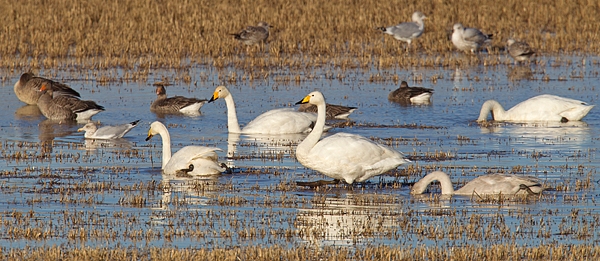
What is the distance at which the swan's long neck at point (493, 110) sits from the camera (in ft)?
57.9

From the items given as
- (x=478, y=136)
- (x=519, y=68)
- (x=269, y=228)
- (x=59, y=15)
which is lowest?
(x=269, y=228)

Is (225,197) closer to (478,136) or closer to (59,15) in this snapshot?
(478,136)

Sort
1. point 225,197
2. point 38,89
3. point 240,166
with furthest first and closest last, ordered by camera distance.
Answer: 1. point 38,89
2. point 240,166
3. point 225,197

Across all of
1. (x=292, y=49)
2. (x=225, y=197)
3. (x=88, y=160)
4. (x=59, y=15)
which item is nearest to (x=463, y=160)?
(x=225, y=197)

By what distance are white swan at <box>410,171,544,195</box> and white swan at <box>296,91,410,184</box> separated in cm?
58

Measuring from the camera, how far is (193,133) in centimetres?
1631

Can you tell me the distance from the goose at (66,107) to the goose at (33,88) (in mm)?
941

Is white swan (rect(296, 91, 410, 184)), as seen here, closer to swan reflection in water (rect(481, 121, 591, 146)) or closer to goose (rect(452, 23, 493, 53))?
swan reflection in water (rect(481, 121, 591, 146))

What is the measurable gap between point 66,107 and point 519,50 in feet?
40.1

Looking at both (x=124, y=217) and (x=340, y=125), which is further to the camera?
(x=340, y=125)

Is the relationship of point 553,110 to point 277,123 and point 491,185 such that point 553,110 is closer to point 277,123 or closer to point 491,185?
point 277,123

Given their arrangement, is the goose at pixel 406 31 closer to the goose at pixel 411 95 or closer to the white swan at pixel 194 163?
the goose at pixel 411 95

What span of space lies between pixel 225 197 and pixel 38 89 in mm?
11021

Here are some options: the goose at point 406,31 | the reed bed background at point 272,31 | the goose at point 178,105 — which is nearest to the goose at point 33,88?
the goose at point 178,105
